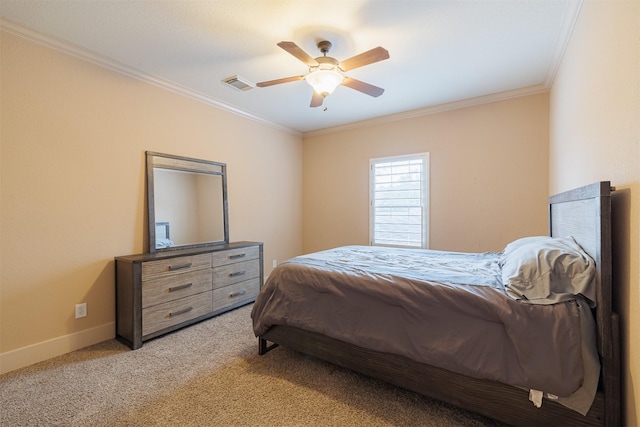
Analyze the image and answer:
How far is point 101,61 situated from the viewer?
2.59 meters

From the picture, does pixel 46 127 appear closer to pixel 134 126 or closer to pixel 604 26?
pixel 134 126

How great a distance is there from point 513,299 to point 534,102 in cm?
283

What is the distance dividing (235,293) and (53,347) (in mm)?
1600

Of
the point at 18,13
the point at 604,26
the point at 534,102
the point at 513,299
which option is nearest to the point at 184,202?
the point at 18,13

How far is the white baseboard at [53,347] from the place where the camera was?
84.2 inches

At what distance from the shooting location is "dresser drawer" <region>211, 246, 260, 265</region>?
126 inches

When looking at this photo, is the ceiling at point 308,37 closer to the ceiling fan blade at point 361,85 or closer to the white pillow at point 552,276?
the ceiling fan blade at point 361,85

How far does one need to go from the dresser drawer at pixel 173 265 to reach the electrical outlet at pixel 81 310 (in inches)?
22.7

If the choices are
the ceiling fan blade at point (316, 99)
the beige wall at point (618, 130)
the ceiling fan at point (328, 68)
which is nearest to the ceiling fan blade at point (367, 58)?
the ceiling fan at point (328, 68)

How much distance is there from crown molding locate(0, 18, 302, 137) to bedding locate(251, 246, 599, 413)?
7.95 ft

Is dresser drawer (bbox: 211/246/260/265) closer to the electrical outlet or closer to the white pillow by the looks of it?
the electrical outlet

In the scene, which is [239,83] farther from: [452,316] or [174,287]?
[452,316]

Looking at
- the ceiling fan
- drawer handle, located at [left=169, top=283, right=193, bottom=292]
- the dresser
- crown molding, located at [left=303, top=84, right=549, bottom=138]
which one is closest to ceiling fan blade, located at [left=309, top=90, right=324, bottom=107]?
the ceiling fan

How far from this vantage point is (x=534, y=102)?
10.4ft
